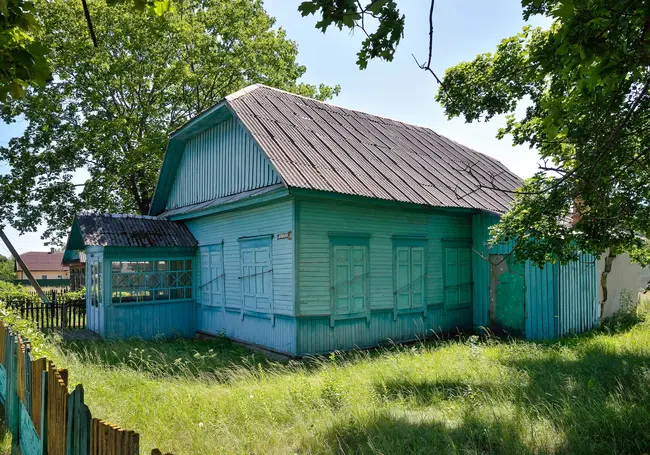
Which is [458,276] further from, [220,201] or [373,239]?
[220,201]

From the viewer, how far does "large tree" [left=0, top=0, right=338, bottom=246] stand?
2055 cm

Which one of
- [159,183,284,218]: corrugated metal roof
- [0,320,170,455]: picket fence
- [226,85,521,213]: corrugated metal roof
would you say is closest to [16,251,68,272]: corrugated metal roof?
[159,183,284,218]: corrugated metal roof

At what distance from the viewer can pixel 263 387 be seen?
6.73 metres

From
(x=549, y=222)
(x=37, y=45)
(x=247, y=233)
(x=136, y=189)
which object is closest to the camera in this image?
(x=37, y=45)

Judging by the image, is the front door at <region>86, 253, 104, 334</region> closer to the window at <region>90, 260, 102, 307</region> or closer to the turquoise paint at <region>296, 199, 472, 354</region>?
the window at <region>90, 260, 102, 307</region>

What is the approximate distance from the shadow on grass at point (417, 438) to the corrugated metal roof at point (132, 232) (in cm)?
890

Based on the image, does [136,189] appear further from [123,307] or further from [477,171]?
[477,171]

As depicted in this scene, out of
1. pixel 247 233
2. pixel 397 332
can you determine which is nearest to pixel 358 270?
pixel 397 332

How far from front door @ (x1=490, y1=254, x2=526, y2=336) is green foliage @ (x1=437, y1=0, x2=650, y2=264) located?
2635mm

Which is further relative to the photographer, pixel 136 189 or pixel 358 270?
pixel 136 189

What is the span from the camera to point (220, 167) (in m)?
12.5

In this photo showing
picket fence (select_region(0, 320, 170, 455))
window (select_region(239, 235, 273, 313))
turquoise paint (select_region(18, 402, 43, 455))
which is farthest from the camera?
window (select_region(239, 235, 273, 313))

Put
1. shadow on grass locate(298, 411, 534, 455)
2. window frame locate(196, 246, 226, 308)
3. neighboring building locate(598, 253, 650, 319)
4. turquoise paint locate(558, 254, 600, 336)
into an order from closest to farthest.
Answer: shadow on grass locate(298, 411, 534, 455), turquoise paint locate(558, 254, 600, 336), window frame locate(196, 246, 226, 308), neighboring building locate(598, 253, 650, 319)

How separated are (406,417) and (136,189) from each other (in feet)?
67.7
